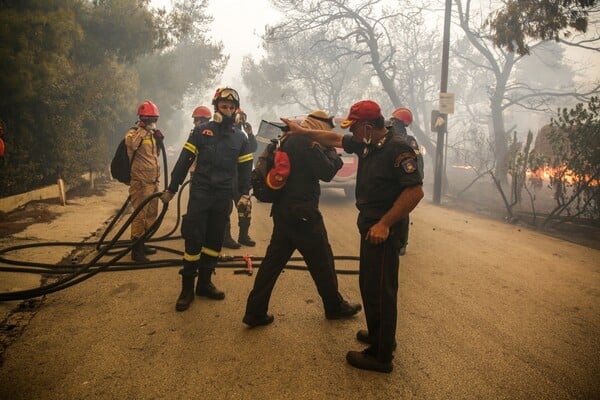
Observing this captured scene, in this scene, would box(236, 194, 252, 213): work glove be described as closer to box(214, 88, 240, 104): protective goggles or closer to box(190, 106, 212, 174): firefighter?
box(214, 88, 240, 104): protective goggles

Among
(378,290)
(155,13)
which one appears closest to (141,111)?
(378,290)

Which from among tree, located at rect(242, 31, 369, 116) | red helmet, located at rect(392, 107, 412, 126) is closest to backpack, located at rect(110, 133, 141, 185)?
red helmet, located at rect(392, 107, 412, 126)

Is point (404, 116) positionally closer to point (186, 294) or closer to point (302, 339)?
point (302, 339)

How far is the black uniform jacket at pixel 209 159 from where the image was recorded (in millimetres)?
3699

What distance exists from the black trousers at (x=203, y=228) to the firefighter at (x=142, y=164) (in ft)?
5.23

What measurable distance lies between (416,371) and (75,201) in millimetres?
9958

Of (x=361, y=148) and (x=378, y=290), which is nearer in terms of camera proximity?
(x=378, y=290)

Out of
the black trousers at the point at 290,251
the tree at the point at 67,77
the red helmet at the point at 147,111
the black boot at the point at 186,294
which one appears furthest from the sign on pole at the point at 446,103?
the black boot at the point at 186,294

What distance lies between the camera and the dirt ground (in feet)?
8.14

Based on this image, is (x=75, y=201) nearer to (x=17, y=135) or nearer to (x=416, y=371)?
(x=17, y=135)

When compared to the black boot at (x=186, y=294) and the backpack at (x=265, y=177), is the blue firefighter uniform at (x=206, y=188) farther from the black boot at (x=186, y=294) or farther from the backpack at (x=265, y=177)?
the backpack at (x=265, y=177)

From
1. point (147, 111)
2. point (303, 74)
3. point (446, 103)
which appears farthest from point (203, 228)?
point (303, 74)

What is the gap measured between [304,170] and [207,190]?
1.09 metres

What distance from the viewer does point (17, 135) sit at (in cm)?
862
